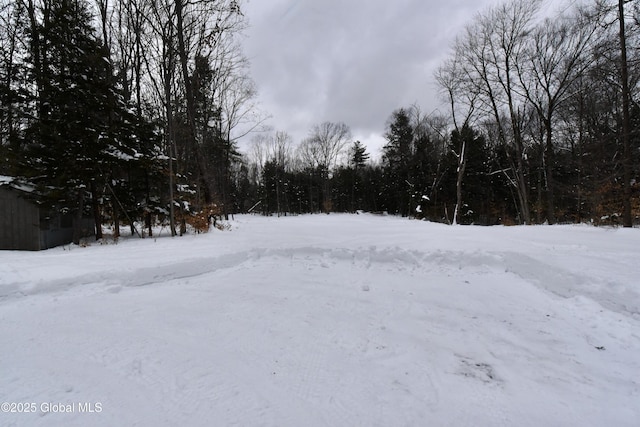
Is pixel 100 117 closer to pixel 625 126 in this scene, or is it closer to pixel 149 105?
pixel 149 105

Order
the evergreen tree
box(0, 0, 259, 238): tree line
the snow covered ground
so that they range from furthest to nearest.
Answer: the evergreen tree, box(0, 0, 259, 238): tree line, the snow covered ground

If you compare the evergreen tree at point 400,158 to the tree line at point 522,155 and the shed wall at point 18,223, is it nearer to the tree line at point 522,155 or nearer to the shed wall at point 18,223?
the tree line at point 522,155

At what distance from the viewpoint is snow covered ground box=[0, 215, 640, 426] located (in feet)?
7.23

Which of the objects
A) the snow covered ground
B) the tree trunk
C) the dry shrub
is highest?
the tree trunk

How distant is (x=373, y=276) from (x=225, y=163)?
23268 mm

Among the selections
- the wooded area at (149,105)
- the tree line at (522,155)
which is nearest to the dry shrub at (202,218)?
the wooded area at (149,105)

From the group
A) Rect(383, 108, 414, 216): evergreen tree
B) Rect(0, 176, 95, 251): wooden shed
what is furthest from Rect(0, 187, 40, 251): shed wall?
Rect(383, 108, 414, 216): evergreen tree

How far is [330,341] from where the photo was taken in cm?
324

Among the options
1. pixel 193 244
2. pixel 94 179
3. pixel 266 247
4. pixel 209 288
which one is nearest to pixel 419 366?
pixel 209 288

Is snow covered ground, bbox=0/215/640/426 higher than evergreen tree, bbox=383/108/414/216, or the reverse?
evergreen tree, bbox=383/108/414/216

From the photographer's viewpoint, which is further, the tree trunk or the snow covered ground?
the tree trunk

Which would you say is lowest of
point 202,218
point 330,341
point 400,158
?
point 330,341

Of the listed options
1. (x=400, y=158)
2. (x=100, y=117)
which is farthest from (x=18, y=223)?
(x=400, y=158)

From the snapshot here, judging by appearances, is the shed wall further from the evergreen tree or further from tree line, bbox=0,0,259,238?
the evergreen tree
